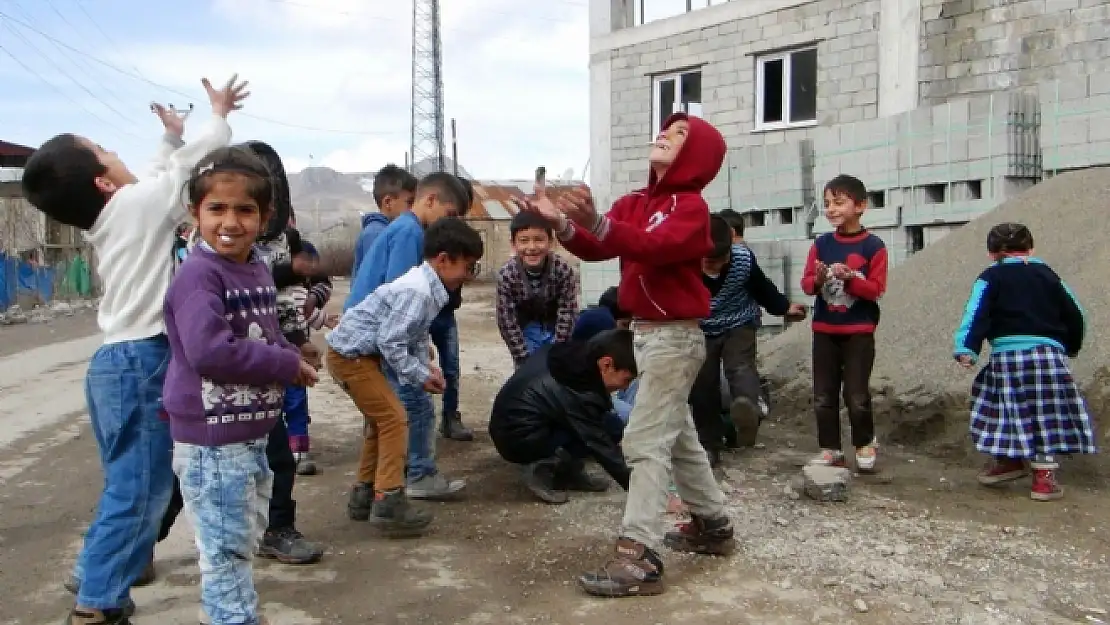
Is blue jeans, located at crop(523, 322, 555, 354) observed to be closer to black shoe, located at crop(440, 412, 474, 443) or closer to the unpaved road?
the unpaved road

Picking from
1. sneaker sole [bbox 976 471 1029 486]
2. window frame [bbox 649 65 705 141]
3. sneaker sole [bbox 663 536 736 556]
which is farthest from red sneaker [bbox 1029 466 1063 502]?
window frame [bbox 649 65 705 141]

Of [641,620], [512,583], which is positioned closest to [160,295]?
[512,583]

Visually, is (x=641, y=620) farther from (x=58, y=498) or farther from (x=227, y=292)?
(x=58, y=498)

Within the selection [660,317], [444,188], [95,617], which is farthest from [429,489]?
[95,617]

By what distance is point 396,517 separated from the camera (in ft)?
14.1

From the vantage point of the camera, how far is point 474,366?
10484 millimetres

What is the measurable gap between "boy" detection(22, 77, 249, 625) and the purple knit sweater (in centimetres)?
34

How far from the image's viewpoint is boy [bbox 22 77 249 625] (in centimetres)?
307

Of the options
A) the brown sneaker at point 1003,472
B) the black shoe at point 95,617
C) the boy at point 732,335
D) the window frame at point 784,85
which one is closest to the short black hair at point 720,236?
the boy at point 732,335

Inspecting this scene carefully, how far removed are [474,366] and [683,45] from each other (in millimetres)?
6563

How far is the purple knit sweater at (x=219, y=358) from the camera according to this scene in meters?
2.66

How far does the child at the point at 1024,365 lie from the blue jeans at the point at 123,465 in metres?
3.96

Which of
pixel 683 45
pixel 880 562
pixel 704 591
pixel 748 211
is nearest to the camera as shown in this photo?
pixel 704 591

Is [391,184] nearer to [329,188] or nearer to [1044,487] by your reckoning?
[1044,487]
